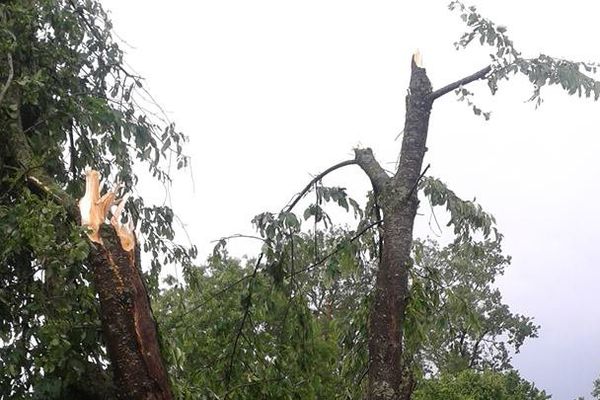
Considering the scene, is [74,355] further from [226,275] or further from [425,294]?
[226,275]

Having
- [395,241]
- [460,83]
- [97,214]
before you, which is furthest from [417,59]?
[97,214]

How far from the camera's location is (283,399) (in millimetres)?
5352

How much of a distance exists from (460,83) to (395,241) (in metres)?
1.13

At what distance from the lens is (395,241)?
4.66 m

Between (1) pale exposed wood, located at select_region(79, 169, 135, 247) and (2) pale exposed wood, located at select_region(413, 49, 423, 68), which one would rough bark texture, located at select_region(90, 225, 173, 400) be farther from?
(2) pale exposed wood, located at select_region(413, 49, 423, 68)

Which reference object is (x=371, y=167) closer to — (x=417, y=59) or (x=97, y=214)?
(x=417, y=59)

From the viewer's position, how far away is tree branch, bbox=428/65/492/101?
4914 mm

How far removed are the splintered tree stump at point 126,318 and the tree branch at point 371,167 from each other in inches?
72.1

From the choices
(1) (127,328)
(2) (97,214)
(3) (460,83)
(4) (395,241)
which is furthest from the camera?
(3) (460,83)

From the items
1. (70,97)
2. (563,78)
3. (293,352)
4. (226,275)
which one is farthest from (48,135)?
(226,275)

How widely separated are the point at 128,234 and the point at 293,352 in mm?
2309

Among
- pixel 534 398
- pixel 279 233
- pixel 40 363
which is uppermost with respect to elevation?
pixel 534 398

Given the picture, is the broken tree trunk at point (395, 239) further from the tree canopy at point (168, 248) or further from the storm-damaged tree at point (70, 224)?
the storm-damaged tree at point (70, 224)

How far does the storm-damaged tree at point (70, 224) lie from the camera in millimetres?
3625
